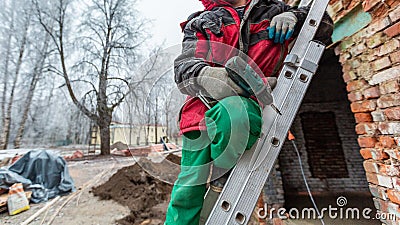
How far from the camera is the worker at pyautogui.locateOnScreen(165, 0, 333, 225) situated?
0.61 meters

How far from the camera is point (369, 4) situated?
50.7 inches

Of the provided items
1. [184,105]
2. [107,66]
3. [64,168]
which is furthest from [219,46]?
[107,66]

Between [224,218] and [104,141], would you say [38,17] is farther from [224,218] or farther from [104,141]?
[224,218]

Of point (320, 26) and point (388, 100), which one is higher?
point (320, 26)

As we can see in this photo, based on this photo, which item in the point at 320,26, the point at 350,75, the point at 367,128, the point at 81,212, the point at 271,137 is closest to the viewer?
the point at 271,137

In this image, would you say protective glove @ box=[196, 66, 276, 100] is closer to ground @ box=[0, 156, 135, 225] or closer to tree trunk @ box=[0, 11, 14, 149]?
ground @ box=[0, 156, 135, 225]

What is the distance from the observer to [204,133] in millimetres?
766

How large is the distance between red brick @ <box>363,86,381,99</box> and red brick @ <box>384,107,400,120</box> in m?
0.13

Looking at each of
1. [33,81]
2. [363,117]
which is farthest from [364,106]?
[33,81]

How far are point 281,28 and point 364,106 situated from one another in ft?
3.59

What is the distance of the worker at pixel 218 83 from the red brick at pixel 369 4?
66 centimetres

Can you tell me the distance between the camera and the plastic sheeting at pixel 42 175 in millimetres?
3992

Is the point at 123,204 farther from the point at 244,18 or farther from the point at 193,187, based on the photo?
the point at 244,18

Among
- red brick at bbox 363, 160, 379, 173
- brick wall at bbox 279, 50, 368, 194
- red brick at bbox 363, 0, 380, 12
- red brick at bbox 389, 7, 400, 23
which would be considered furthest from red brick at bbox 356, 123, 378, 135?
brick wall at bbox 279, 50, 368, 194
